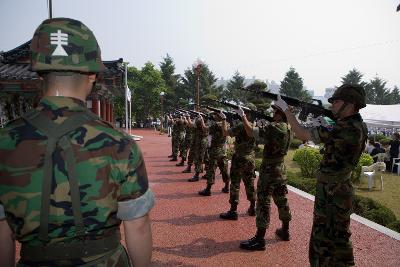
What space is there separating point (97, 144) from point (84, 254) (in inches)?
19.8

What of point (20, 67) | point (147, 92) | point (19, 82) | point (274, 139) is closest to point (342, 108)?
point (274, 139)

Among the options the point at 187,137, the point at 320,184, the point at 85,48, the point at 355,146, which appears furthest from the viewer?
the point at 187,137

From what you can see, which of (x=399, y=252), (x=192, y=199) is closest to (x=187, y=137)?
(x=192, y=199)

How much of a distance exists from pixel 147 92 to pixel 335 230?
161ft

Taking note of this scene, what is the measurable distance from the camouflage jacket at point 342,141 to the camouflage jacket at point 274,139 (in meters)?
1.43

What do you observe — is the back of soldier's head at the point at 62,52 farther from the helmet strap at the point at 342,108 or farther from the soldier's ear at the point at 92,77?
the helmet strap at the point at 342,108

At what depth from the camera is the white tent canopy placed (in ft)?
59.7

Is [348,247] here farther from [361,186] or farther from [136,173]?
[361,186]

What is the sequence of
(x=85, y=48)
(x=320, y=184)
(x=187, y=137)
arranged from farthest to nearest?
(x=187, y=137) → (x=320, y=184) → (x=85, y=48)

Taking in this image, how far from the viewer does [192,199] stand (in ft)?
26.5

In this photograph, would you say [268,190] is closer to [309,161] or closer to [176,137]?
[309,161]

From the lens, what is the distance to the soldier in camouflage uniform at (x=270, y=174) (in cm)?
507

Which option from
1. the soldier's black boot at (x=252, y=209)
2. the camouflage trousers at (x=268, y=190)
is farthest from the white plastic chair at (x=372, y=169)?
the camouflage trousers at (x=268, y=190)

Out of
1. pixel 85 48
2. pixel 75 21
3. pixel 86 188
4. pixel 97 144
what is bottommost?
pixel 86 188
